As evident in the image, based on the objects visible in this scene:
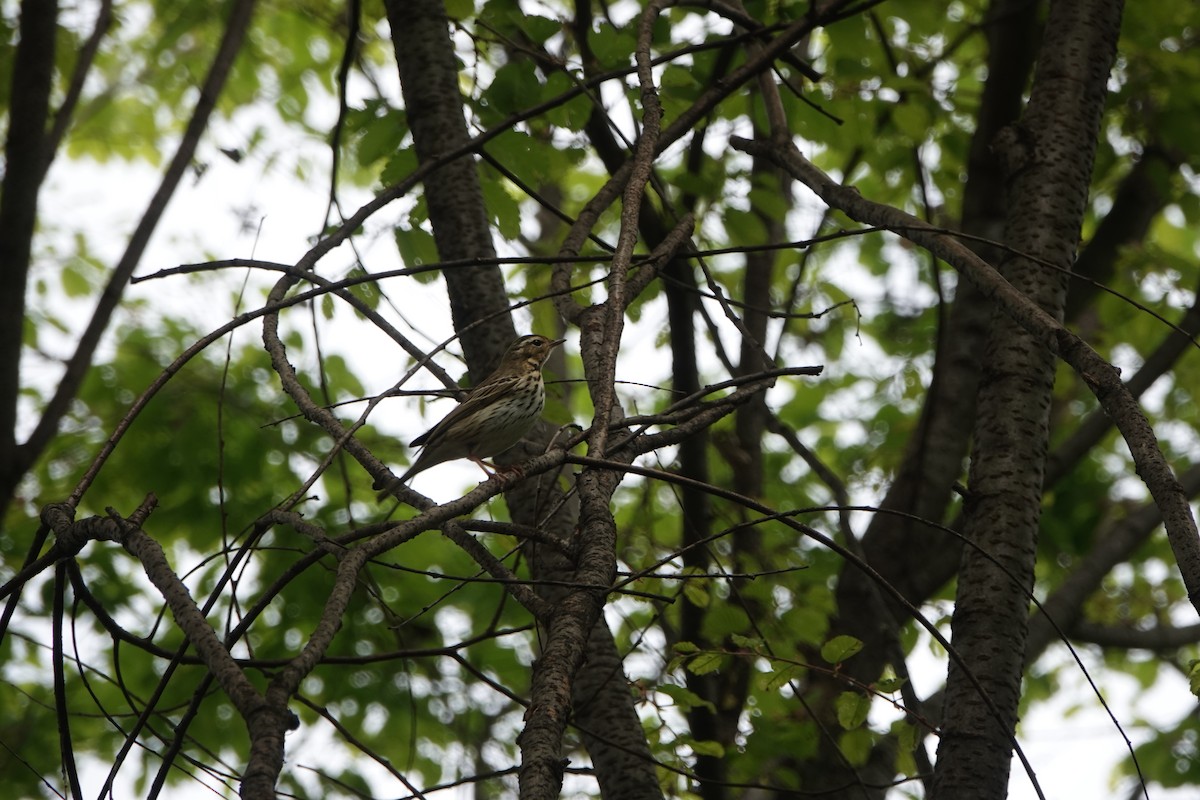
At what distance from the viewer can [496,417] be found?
20.0ft

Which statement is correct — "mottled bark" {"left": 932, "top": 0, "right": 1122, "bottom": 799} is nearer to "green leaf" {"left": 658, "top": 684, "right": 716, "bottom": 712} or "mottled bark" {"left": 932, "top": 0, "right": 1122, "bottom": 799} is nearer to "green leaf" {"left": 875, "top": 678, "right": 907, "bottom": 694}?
"green leaf" {"left": 875, "top": 678, "right": 907, "bottom": 694}

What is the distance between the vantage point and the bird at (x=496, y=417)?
5605 mm

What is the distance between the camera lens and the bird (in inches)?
221

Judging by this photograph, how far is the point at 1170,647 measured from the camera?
7.67m

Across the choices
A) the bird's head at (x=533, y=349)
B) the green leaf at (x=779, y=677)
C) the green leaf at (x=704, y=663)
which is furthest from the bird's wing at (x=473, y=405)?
the green leaf at (x=779, y=677)

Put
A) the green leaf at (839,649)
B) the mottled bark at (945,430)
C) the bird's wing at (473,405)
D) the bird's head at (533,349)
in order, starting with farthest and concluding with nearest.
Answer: the mottled bark at (945,430)
the bird's head at (533,349)
the bird's wing at (473,405)
the green leaf at (839,649)

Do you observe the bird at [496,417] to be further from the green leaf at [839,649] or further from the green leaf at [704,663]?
the green leaf at [839,649]

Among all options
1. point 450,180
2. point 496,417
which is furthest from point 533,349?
point 450,180

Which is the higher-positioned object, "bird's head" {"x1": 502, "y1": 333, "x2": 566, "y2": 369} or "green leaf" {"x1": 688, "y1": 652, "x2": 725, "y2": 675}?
"bird's head" {"x1": 502, "y1": 333, "x2": 566, "y2": 369}

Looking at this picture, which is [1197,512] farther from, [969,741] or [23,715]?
[23,715]

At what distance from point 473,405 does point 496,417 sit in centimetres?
30

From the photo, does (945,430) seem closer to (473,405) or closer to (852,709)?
(473,405)

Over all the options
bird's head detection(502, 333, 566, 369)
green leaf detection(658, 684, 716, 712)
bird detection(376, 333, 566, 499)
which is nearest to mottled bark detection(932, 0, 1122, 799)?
green leaf detection(658, 684, 716, 712)

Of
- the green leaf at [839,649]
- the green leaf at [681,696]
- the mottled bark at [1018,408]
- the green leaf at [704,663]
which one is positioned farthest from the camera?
the green leaf at [681,696]
